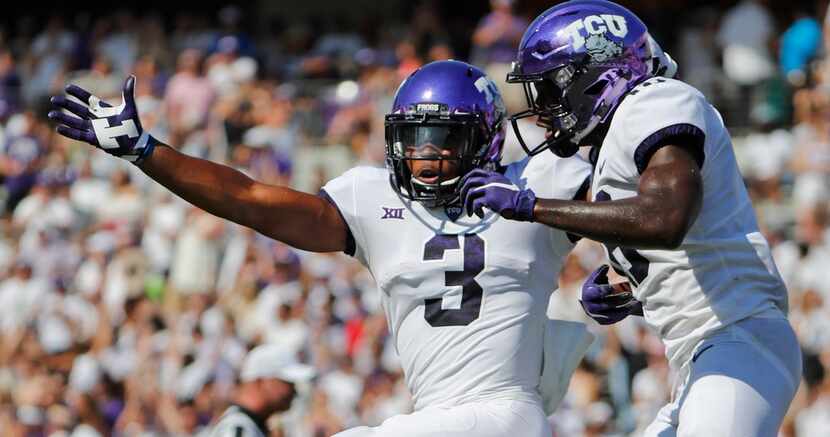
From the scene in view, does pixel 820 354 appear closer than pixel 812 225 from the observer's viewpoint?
Yes

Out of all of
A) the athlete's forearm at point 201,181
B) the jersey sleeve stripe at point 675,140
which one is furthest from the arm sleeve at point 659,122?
the athlete's forearm at point 201,181

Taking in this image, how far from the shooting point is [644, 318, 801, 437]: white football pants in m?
4.39

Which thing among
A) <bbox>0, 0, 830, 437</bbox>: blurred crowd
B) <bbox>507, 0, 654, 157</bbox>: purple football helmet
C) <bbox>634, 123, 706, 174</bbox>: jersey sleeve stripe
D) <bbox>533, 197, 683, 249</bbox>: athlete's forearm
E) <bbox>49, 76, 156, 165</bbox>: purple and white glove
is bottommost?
<bbox>0, 0, 830, 437</bbox>: blurred crowd

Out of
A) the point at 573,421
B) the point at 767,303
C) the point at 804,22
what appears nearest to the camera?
the point at 767,303

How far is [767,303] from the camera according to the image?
4.66 meters

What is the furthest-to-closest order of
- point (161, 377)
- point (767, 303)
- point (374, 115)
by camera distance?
1. point (374, 115)
2. point (161, 377)
3. point (767, 303)

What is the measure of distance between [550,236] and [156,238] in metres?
8.50

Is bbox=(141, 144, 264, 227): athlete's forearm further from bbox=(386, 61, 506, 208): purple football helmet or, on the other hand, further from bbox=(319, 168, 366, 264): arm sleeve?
bbox=(386, 61, 506, 208): purple football helmet

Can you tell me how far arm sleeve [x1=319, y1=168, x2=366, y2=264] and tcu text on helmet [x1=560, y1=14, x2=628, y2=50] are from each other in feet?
3.24

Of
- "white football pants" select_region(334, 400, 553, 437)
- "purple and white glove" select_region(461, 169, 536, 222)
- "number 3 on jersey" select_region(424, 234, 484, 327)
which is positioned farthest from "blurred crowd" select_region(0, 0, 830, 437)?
"purple and white glove" select_region(461, 169, 536, 222)

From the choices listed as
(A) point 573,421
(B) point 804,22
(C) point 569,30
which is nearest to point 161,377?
(A) point 573,421

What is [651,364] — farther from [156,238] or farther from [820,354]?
[156,238]

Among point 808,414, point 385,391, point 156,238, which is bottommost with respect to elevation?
point 808,414

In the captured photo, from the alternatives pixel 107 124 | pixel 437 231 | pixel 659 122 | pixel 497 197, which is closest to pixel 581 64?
pixel 659 122
